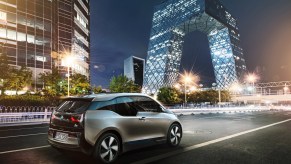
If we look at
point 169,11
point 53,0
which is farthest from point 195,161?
point 169,11

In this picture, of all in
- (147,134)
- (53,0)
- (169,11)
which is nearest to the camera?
(147,134)

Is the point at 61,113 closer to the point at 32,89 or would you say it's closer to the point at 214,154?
the point at 214,154

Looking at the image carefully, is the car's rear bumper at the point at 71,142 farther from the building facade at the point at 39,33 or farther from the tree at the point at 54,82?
the building facade at the point at 39,33

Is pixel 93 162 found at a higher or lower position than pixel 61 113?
lower

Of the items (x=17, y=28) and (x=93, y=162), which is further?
(x=17, y=28)

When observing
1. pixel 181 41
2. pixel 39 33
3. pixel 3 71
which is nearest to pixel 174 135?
pixel 3 71

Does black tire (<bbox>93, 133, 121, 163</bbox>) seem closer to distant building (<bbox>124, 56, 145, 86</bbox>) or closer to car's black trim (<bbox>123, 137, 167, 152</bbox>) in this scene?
car's black trim (<bbox>123, 137, 167, 152</bbox>)

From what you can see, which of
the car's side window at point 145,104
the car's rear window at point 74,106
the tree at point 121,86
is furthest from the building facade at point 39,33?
the car's side window at point 145,104

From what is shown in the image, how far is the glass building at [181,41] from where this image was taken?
158000 millimetres

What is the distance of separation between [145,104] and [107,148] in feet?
6.66

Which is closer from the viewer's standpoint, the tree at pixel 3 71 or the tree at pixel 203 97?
the tree at pixel 3 71

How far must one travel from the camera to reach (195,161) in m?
5.78

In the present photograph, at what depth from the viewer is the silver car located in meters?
5.36

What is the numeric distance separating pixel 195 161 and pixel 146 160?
1.15 metres
